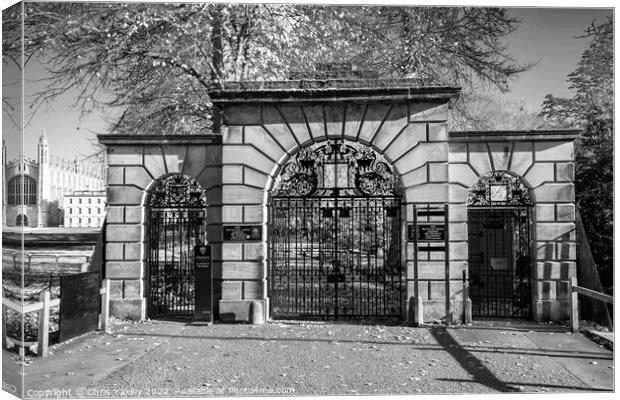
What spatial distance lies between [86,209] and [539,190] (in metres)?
9.69

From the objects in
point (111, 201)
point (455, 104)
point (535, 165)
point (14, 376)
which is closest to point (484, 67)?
point (455, 104)

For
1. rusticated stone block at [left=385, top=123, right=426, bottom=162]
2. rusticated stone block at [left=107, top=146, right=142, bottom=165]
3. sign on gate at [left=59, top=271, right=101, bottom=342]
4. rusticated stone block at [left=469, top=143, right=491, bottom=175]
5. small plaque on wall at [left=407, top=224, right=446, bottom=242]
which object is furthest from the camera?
rusticated stone block at [left=107, top=146, right=142, bottom=165]

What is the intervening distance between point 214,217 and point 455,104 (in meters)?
9.12

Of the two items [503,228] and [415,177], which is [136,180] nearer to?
[415,177]

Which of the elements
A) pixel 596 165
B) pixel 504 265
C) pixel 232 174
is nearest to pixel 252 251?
pixel 232 174

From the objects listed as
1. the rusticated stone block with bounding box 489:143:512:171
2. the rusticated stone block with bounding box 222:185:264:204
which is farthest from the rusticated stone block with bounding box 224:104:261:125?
the rusticated stone block with bounding box 489:143:512:171

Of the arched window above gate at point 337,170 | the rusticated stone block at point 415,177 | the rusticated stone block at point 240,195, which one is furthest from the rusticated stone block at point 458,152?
the rusticated stone block at point 240,195

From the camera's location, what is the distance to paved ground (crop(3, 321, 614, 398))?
675cm

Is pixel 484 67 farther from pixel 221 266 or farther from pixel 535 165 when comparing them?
pixel 221 266

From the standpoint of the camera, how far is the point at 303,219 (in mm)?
10797

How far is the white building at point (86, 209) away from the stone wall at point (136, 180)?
2.30 feet

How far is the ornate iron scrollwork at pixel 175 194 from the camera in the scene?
11086mm

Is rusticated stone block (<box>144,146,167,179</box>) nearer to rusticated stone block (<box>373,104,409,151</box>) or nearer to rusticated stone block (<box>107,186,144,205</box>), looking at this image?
rusticated stone block (<box>107,186,144,205</box>)

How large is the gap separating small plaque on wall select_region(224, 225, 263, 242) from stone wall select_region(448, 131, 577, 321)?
12.6ft
